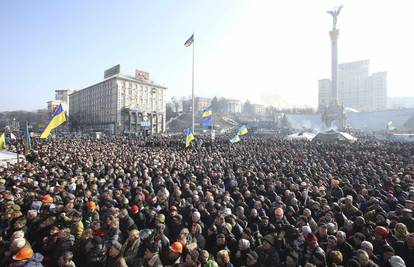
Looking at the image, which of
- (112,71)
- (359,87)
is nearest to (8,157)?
(112,71)

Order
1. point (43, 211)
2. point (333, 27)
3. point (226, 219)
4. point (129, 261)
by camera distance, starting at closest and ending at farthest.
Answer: point (129, 261) < point (226, 219) < point (43, 211) < point (333, 27)

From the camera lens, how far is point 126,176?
11.2 metres

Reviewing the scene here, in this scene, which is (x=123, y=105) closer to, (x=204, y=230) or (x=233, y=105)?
(x=204, y=230)

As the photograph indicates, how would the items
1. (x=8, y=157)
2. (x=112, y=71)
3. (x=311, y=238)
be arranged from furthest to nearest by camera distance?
(x=112, y=71) < (x=8, y=157) < (x=311, y=238)

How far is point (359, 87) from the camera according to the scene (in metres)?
122

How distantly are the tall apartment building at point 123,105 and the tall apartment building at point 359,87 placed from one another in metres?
79.6

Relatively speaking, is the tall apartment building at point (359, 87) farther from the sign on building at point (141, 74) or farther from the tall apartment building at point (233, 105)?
the sign on building at point (141, 74)

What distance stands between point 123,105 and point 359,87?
11071cm

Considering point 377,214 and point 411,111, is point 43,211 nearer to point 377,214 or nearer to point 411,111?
point 377,214

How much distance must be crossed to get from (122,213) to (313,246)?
4.11 metres

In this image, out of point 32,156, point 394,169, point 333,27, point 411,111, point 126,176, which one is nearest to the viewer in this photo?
point 126,176

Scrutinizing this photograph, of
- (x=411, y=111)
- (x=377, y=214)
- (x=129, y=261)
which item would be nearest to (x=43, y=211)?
(x=129, y=261)

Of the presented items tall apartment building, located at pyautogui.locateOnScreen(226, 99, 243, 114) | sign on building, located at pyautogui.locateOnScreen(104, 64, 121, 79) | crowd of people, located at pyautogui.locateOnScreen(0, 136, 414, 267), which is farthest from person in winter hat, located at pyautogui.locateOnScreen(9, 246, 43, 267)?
tall apartment building, located at pyautogui.locateOnScreen(226, 99, 243, 114)

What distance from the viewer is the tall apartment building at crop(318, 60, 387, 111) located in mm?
118375
